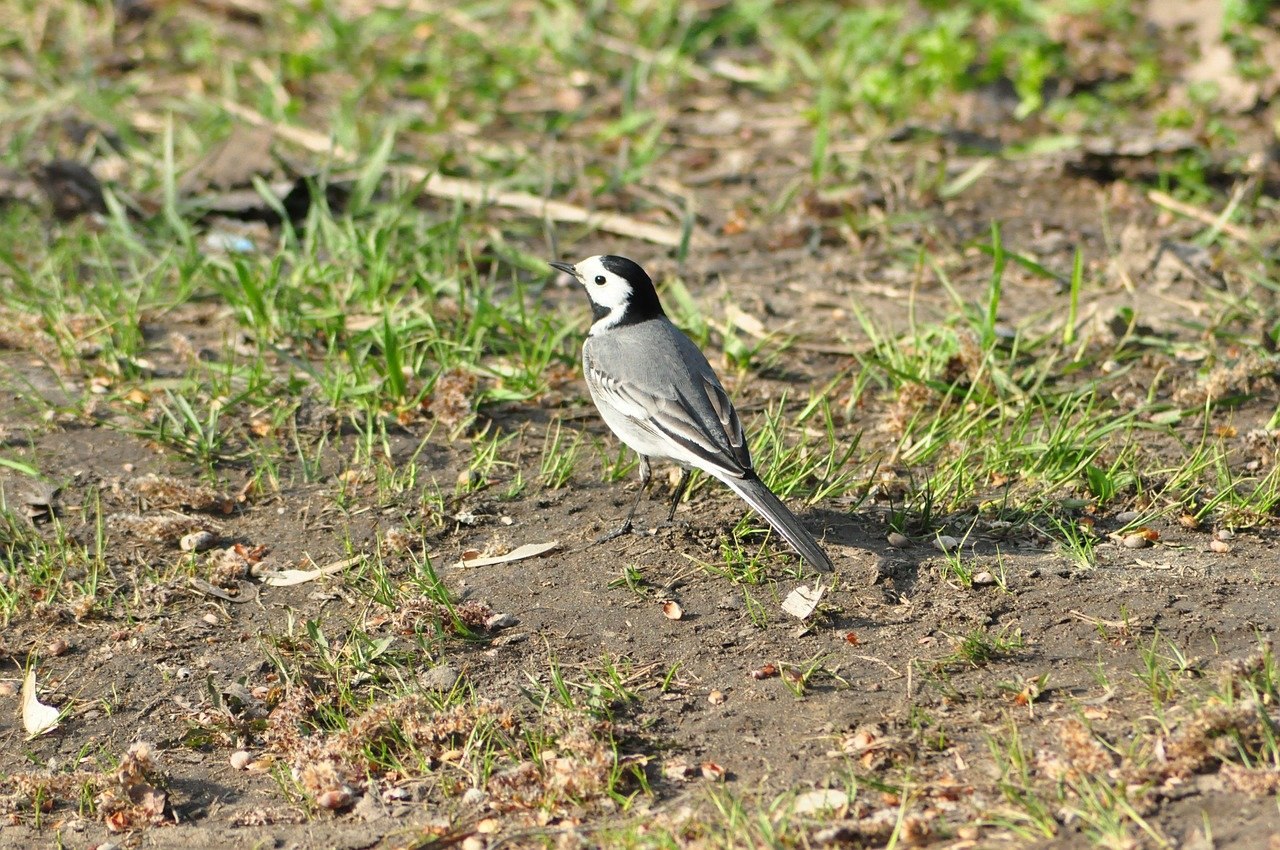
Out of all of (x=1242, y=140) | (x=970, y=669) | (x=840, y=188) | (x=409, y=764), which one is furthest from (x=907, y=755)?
(x=1242, y=140)

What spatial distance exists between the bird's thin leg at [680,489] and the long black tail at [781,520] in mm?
600

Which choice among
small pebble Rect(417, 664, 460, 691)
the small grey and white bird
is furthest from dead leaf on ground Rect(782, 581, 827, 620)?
small pebble Rect(417, 664, 460, 691)

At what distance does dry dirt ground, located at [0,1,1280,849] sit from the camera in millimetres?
4016

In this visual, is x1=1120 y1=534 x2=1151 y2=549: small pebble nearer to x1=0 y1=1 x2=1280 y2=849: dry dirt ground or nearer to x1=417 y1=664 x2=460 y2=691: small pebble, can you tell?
x1=0 y1=1 x2=1280 y2=849: dry dirt ground

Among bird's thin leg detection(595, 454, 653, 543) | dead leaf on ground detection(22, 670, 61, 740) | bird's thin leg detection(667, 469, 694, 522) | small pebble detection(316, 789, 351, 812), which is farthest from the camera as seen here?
bird's thin leg detection(667, 469, 694, 522)

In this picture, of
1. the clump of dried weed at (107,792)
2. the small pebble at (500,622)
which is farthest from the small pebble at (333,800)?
the small pebble at (500,622)

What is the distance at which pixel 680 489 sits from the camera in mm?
5809

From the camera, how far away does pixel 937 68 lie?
9.55 m

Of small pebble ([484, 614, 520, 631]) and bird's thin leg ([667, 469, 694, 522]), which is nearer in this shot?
small pebble ([484, 614, 520, 631])

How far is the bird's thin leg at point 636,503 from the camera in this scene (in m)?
5.51

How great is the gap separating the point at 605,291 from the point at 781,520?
176 centimetres

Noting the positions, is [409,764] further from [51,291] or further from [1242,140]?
[1242,140]

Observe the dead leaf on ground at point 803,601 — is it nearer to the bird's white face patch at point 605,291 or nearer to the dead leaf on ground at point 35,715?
the bird's white face patch at point 605,291

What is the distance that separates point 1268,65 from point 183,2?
7.90 meters
